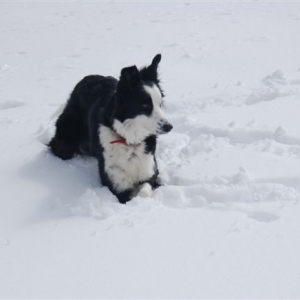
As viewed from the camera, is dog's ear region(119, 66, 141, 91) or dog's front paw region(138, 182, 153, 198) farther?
dog's front paw region(138, 182, 153, 198)

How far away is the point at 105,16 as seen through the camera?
12430mm

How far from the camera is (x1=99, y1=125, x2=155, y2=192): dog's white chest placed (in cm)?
477

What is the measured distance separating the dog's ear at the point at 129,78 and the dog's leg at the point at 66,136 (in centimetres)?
123

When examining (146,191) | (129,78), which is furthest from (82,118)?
(146,191)

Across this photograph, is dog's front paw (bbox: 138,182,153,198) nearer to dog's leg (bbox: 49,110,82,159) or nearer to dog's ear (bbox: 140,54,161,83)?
dog's ear (bbox: 140,54,161,83)

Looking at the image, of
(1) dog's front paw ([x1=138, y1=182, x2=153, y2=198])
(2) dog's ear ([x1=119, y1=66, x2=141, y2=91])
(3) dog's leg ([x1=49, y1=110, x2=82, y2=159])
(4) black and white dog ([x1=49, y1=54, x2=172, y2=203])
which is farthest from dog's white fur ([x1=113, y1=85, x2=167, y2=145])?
(3) dog's leg ([x1=49, y1=110, x2=82, y2=159])

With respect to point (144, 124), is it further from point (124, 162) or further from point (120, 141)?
point (124, 162)

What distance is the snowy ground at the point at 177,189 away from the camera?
3.21m

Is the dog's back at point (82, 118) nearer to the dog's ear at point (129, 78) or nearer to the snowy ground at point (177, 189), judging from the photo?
the snowy ground at point (177, 189)

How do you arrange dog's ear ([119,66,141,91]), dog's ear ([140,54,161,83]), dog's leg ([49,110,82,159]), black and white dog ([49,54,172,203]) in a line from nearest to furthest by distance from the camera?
1. dog's ear ([119,66,141,91])
2. black and white dog ([49,54,172,203])
3. dog's ear ([140,54,161,83])
4. dog's leg ([49,110,82,159])

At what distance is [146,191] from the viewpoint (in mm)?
4598

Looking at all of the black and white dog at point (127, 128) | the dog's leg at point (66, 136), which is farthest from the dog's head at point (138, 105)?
the dog's leg at point (66, 136)

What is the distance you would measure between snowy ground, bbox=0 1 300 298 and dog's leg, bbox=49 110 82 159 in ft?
0.50

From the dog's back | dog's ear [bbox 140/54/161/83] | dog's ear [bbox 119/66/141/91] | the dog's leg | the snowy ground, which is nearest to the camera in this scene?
the snowy ground
